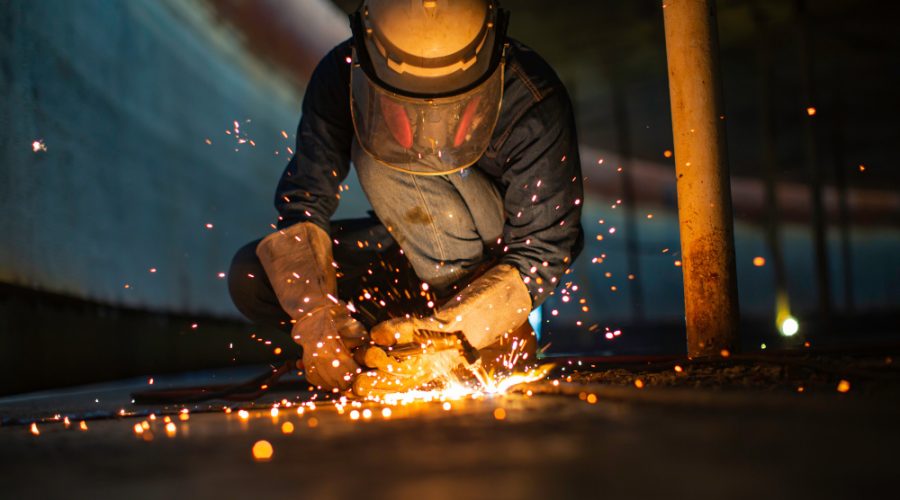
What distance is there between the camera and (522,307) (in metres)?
2.30

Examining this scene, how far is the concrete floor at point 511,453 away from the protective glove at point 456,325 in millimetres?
455

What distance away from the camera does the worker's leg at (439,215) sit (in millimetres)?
2590

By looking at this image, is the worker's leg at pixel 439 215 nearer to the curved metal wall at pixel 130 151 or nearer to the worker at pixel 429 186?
the worker at pixel 429 186

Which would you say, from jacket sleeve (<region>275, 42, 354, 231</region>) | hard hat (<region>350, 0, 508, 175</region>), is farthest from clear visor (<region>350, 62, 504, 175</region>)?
jacket sleeve (<region>275, 42, 354, 231</region>)

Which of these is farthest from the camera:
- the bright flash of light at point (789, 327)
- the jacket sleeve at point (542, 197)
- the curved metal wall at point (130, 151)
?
the bright flash of light at point (789, 327)

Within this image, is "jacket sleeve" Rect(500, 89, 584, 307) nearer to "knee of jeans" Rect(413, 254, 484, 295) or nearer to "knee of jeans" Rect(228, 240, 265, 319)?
"knee of jeans" Rect(413, 254, 484, 295)

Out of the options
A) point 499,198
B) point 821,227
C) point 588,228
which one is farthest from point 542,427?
point 588,228

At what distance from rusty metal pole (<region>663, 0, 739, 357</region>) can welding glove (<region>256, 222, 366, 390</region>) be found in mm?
1103

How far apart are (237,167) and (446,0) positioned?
3400 mm

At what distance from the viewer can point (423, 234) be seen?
104 inches

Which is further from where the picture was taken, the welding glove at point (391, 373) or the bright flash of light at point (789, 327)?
the bright flash of light at point (789, 327)

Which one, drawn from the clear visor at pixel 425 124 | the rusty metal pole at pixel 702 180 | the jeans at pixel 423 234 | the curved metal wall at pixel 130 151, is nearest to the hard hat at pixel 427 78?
the clear visor at pixel 425 124

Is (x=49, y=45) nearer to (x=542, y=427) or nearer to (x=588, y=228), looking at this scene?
(x=542, y=427)

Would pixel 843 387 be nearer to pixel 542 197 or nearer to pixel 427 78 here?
pixel 542 197
